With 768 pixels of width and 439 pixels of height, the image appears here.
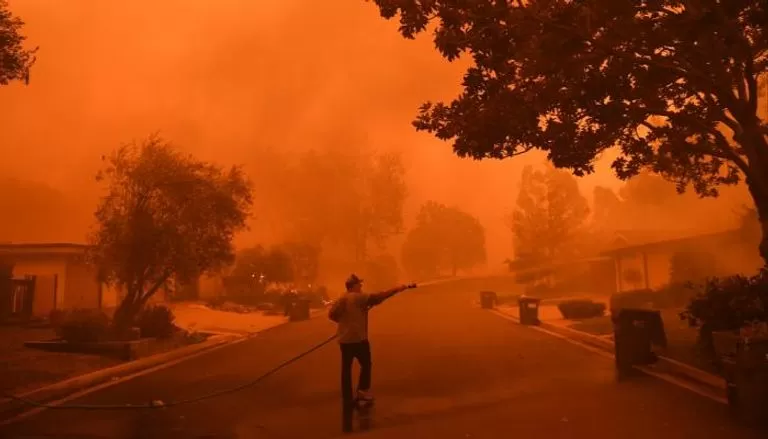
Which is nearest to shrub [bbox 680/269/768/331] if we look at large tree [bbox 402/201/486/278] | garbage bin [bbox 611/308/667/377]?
garbage bin [bbox 611/308/667/377]

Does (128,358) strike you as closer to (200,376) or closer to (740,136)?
(200,376)

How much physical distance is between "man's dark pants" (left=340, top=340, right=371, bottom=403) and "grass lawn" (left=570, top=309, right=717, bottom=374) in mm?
6066

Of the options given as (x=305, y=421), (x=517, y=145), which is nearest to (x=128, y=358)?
(x=305, y=421)

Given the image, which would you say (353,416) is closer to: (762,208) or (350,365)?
(350,365)

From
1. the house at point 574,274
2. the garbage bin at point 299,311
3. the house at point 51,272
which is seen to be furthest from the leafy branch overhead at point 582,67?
the house at point 574,274

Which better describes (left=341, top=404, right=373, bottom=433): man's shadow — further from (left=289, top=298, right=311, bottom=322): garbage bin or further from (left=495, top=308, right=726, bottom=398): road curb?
(left=289, top=298, right=311, bottom=322): garbage bin

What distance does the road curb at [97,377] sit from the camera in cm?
921

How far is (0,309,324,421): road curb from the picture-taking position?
30.2 ft

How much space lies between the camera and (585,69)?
1124cm

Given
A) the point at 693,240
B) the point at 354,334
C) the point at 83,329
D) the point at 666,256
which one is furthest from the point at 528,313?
the point at 354,334

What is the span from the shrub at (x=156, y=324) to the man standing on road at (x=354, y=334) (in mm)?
11951

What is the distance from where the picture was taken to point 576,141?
12375mm

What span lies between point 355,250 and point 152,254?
3252 inches

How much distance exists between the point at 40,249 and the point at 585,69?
27.1m
